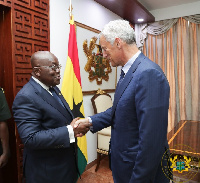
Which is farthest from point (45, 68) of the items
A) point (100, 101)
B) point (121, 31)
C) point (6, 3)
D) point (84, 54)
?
point (100, 101)

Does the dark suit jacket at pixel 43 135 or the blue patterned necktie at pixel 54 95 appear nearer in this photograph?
the dark suit jacket at pixel 43 135

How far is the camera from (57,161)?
142 cm

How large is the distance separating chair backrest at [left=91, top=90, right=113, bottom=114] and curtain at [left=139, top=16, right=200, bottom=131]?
6.00ft

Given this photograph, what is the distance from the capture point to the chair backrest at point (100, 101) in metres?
3.25

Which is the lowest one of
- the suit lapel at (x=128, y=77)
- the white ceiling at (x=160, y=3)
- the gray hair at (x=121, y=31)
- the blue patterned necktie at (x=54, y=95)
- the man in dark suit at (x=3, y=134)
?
the man in dark suit at (x=3, y=134)

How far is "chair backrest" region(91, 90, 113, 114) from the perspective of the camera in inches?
128

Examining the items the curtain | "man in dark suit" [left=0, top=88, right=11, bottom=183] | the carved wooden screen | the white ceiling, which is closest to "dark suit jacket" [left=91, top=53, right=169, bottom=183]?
"man in dark suit" [left=0, top=88, right=11, bottom=183]

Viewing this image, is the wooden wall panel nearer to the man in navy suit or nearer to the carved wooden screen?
the carved wooden screen

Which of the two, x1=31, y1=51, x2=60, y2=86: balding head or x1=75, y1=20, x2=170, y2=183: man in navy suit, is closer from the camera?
x1=75, y1=20, x2=170, y2=183: man in navy suit

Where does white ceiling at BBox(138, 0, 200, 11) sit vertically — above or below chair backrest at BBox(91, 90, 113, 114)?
above

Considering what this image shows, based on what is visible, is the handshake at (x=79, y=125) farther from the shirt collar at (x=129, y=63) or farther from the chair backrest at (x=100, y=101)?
the chair backrest at (x=100, y=101)

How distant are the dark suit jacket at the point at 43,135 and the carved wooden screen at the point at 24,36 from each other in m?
0.69

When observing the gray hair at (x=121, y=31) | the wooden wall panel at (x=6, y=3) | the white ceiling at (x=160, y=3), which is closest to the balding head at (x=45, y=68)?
the gray hair at (x=121, y=31)

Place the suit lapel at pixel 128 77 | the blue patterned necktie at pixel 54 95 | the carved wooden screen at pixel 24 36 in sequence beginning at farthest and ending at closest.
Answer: the carved wooden screen at pixel 24 36
the blue patterned necktie at pixel 54 95
the suit lapel at pixel 128 77
